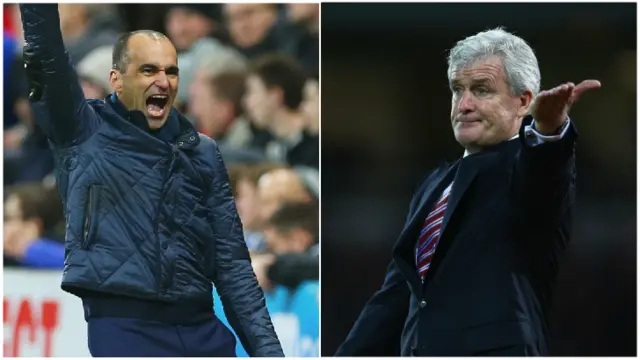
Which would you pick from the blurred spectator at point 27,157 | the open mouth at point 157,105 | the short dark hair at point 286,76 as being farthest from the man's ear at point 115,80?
the short dark hair at point 286,76

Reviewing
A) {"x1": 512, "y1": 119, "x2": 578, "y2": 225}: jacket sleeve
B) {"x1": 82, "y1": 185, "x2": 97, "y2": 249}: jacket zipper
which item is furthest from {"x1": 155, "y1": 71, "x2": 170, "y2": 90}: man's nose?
{"x1": 512, "y1": 119, "x2": 578, "y2": 225}: jacket sleeve

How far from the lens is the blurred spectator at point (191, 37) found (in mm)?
4699

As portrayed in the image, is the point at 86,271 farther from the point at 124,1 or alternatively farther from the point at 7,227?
the point at 124,1

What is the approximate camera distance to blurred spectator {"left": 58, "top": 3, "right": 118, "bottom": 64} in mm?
4648

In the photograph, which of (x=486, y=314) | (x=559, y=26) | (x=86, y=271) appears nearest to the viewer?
(x=486, y=314)

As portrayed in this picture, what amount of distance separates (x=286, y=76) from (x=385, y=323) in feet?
3.80

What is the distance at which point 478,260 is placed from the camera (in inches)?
157

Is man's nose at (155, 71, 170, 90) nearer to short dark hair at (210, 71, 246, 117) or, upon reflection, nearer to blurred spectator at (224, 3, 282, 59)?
short dark hair at (210, 71, 246, 117)

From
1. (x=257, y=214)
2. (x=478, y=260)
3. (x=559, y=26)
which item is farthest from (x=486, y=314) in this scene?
(x=559, y=26)

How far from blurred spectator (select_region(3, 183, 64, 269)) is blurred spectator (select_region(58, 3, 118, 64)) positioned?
58 centimetres

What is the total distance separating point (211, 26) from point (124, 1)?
1.21 feet

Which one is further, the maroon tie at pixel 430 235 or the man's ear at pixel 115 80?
the man's ear at pixel 115 80

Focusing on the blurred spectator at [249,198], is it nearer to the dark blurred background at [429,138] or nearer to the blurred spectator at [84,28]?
the dark blurred background at [429,138]

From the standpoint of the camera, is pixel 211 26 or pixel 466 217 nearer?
pixel 466 217
